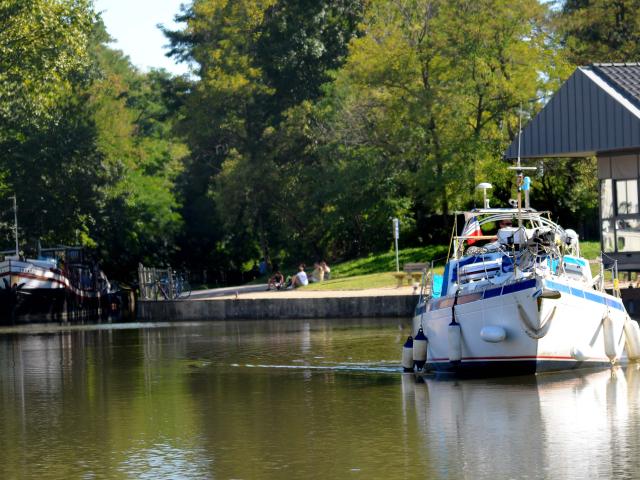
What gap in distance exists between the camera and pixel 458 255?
2756 centimetres

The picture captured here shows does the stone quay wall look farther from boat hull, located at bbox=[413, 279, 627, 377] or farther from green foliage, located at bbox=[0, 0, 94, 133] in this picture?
boat hull, located at bbox=[413, 279, 627, 377]

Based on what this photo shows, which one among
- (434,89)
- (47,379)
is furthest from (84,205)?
(47,379)

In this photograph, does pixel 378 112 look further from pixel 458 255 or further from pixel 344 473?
pixel 344 473

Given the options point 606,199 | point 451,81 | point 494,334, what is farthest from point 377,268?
point 494,334

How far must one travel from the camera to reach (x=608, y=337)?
1006 inches

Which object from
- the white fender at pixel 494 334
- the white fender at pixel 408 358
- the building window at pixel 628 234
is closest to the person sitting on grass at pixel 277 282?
the building window at pixel 628 234

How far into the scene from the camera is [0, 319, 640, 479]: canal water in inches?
620

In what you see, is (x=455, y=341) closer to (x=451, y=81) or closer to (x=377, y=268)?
(x=451, y=81)

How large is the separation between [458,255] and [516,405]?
7230 mm

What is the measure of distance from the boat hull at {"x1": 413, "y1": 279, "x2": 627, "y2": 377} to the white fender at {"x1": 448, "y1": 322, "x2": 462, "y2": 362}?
0.21 ft

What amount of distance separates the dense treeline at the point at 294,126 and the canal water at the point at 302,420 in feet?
88.8

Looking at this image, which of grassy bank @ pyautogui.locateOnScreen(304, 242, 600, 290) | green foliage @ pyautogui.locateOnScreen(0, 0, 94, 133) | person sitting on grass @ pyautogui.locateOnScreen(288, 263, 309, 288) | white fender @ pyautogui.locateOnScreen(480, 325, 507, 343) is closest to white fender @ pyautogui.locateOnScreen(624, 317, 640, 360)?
white fender @ pyautogui.locateOnScreen(480, 325, 507, 343)

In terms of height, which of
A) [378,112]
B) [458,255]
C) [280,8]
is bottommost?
[458,255]

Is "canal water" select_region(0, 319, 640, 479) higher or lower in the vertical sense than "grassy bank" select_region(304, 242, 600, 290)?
lower
